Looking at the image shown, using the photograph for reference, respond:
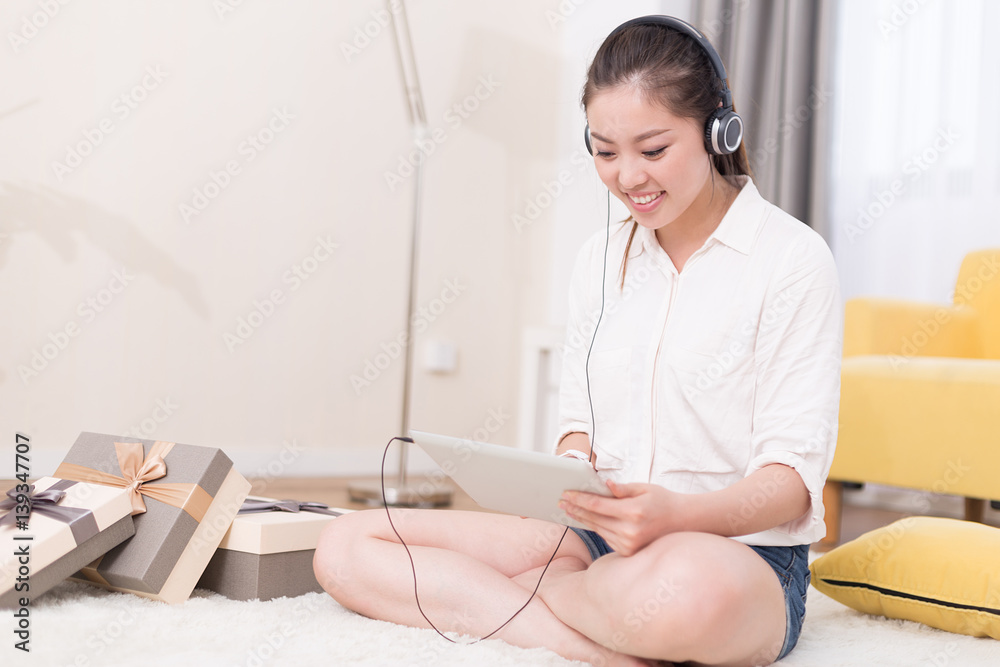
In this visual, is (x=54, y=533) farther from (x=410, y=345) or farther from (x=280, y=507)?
(x=410, y=345)

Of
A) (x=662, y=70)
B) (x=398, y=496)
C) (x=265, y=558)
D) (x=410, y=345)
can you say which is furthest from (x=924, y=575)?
(x=410, y=345)

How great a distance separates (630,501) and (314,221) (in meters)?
1.94

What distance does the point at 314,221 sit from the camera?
8.61 feet

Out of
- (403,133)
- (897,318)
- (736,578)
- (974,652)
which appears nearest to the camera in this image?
(736,578)

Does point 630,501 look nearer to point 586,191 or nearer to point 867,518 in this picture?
point 867,518

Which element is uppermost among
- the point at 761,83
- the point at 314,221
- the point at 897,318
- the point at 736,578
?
the point at 761,83

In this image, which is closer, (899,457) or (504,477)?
(504,477)

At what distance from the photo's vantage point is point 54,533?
103 cm

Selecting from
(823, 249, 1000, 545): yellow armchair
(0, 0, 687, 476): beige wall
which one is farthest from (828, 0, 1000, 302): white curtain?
(0, 0, 687, 476): beige wall

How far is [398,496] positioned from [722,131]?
1486 millimetres

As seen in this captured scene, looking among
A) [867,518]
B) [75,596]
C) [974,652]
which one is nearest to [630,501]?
[974,652]

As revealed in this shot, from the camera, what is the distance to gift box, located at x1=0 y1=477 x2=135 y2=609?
1004 mm

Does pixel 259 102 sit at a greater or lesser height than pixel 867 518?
greater

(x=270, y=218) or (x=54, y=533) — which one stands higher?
(x=270, y=218)
